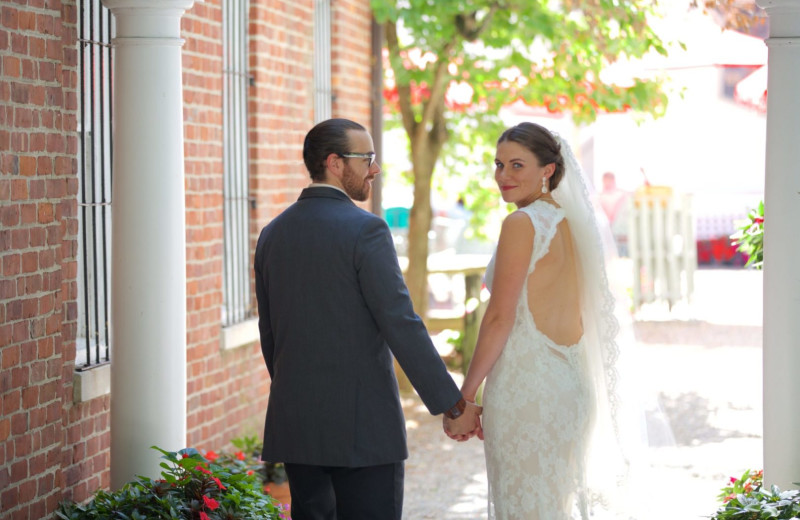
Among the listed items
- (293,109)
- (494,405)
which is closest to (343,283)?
(494,405)

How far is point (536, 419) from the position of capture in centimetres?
425

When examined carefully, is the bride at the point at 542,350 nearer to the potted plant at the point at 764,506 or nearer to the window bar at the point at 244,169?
the potted plant at the point at 764,506

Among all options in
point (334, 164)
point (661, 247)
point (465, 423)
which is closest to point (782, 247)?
point (465, 423)

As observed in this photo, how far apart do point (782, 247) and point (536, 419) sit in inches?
50.8

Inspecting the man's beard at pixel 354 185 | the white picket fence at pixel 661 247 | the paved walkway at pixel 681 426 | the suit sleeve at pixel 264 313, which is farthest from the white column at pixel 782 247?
the white picket fence at pixel 661 247

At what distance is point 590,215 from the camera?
4418mm

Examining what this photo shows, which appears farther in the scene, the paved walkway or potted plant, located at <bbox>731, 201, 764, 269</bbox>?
the paved walkway

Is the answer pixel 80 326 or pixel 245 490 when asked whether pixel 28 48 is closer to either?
pixel 80 326

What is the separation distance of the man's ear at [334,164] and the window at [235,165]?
10.3ft

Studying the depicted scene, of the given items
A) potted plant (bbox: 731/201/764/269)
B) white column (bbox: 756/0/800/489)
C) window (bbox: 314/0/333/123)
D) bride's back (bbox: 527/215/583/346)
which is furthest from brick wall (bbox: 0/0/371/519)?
potted plant (bbox: 731/201/764/269)

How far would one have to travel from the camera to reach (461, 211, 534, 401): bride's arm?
4203mm

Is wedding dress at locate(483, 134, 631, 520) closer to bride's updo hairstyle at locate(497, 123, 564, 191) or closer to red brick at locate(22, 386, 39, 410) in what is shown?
bride's updo hairstyle at locate(497, 123, 564, 191)

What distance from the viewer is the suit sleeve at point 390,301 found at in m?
3.80

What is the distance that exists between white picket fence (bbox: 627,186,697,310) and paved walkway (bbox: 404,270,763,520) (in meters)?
0.32
